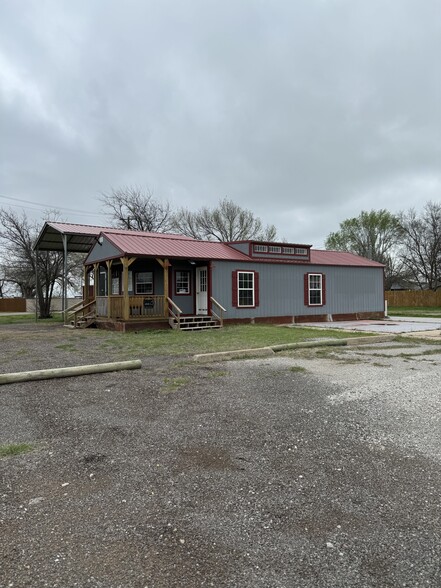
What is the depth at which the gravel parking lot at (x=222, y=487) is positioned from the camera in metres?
2.15

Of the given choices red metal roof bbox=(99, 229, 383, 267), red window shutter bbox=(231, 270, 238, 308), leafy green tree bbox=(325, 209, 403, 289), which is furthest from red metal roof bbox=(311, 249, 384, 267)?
leafy green tree bbox=(325, 209, 403, 289)

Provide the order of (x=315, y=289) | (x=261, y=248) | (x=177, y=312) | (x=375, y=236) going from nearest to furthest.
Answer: (x=177, y=312) < (x=261, y=248) < (x=315, y=289) < (x=375, y=236)

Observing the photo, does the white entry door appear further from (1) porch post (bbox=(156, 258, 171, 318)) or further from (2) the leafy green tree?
(2) the leafy green tree

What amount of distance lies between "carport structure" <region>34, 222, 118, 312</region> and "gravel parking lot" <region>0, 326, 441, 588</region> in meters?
14.4

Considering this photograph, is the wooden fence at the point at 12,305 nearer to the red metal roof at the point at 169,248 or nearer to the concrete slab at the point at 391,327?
the red metal roof at the point at 169,248

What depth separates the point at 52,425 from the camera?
437cm

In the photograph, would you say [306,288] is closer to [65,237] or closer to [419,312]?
[65,237]

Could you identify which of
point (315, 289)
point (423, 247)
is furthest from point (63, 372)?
point (423, 247)

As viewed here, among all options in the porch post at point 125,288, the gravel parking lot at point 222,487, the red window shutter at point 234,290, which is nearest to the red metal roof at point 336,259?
the red window shutter at point 234,290

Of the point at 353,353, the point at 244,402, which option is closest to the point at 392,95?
the point at 353,353

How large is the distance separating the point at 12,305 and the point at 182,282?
91.5 ft

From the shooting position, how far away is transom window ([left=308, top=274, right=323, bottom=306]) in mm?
19875

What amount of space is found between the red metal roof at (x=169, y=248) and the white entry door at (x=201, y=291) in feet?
2.70

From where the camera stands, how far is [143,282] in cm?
1750
